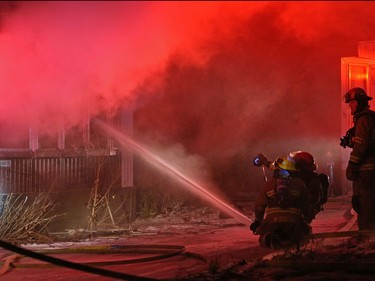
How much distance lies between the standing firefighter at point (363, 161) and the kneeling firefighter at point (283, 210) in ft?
3.01

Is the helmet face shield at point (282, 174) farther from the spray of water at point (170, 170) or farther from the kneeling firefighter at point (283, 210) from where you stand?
the spray of water at point (170, 170)

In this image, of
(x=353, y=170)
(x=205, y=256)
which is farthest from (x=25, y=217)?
(x=353, y=170)

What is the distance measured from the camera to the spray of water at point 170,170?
13.6 meters

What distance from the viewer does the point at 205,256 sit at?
30.3ft

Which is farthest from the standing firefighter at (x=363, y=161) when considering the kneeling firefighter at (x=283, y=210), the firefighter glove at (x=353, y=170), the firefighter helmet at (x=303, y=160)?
the kneeling firefighter at (x=283, y=210)

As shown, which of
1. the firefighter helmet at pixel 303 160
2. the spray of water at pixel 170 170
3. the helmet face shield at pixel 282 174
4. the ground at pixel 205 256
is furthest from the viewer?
the spray of water at pixel 170 170

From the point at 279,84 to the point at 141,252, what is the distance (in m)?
7.73

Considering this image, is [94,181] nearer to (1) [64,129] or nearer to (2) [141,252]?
(1) [64,129]

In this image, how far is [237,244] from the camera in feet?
33.8

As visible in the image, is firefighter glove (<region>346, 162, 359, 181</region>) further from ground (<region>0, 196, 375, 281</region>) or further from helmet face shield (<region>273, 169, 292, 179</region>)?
helmet face shield (<region>273, 169, 292, 179</region>)

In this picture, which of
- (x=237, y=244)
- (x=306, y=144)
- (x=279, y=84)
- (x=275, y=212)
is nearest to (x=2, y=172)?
(x=237, y=244)

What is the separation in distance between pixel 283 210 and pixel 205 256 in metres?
1.32

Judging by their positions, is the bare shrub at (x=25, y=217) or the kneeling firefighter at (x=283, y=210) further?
the bare shrub at (x=25, y=217)

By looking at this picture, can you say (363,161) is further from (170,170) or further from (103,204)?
(170,170)
